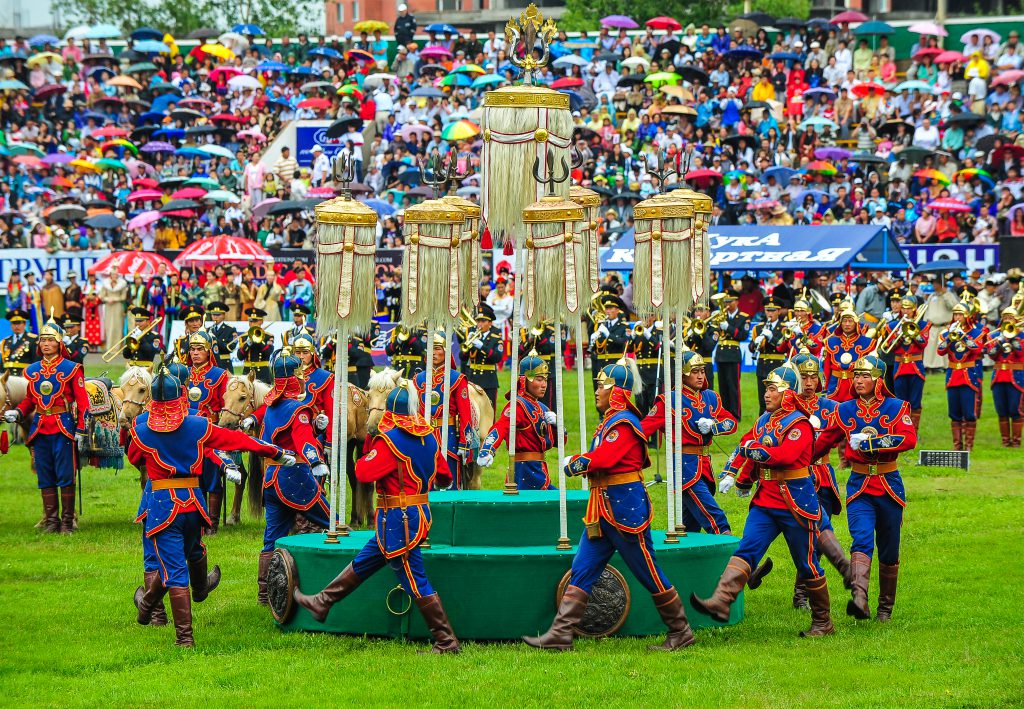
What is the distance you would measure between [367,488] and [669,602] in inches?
199

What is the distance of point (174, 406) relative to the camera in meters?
11.6

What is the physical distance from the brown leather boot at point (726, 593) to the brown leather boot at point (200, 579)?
3605mm

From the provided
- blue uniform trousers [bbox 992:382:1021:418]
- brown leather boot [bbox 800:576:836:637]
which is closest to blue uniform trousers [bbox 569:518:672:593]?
brown leather boot [bbox 800:576:836:637]

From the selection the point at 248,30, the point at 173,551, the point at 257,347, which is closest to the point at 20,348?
the point at 257,347

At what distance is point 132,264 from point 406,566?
21340 millimetres

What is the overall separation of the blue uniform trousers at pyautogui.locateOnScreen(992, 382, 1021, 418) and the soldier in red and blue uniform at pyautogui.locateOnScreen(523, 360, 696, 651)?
1166 cm

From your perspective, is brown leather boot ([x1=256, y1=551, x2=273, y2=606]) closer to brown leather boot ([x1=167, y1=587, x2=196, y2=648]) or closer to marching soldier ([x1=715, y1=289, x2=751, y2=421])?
brown leather boot ([x1=167, y1=587, x2=196, y2=648])

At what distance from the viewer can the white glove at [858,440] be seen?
12.1 meters

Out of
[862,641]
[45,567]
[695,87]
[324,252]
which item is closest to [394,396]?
[324,252]

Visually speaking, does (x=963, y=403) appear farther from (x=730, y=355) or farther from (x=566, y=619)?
(x=566, y=619)

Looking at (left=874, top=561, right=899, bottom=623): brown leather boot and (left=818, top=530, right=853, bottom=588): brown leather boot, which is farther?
(left=874, top=561, right=899, bottom=623): brown leather boot

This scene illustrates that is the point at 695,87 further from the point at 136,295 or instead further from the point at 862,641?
the point at 862,641

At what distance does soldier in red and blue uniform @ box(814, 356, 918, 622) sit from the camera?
12109 millimetres

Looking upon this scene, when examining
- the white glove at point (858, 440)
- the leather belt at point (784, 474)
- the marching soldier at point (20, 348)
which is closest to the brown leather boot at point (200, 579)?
the leather belt at point (784, 474)
